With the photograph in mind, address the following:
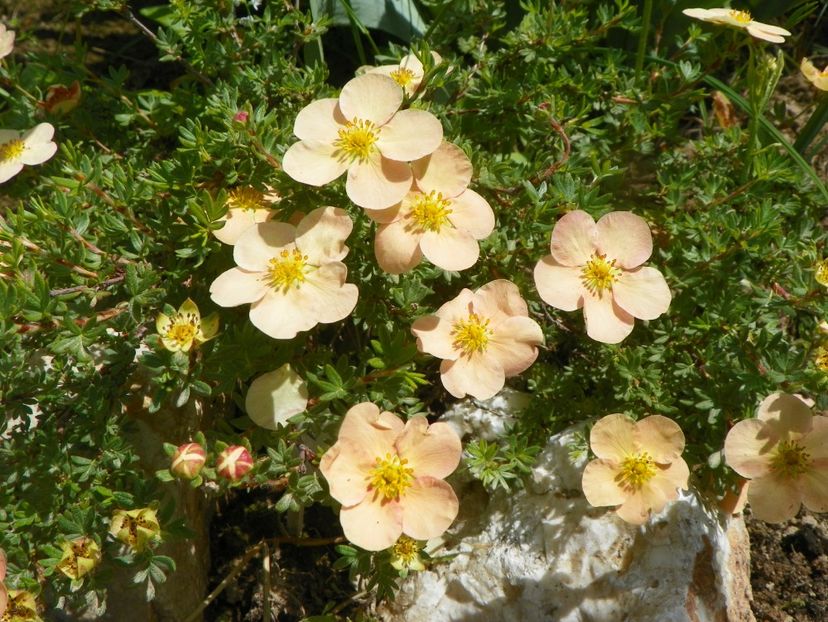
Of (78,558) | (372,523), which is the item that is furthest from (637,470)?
(78,558)

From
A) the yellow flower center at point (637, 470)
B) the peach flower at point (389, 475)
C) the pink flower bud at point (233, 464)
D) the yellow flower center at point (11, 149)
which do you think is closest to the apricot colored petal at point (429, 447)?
the peach flower at point (389, 475)

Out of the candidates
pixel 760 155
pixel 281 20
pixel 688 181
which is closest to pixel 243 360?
pixel 281 20

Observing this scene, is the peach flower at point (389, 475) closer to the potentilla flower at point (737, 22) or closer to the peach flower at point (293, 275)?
the peach flower at point (293, 275)

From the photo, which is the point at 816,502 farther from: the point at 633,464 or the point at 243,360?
the point at 243,360

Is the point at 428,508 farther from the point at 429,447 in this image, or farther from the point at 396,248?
the point at 396,248

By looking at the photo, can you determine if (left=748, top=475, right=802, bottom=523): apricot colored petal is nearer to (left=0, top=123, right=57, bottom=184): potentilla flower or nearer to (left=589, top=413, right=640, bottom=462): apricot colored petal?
(left=589, top=413, right=640, bottom=462): apricot colored petal

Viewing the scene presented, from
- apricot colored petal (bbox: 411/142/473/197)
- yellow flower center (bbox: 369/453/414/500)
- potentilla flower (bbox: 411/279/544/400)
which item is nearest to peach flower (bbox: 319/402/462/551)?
yellow flower center (bbox: 369/453/414/500)
